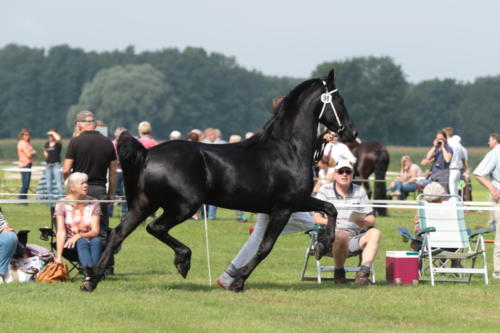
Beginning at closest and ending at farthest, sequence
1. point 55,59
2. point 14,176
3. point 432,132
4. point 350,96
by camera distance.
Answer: point 14,176
point 350,96
point 432,132
point 55,59

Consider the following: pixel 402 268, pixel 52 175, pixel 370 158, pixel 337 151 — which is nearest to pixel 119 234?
pixel 402 268

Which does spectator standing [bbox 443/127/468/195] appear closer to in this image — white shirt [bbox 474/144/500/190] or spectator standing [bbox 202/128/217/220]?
spectator standing [bbox 202/128/217/220]

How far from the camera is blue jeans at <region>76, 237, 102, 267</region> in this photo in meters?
10.1

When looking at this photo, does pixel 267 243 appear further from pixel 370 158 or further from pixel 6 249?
pixel 370 158

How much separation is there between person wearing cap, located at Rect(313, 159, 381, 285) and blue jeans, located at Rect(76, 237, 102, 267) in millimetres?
2407

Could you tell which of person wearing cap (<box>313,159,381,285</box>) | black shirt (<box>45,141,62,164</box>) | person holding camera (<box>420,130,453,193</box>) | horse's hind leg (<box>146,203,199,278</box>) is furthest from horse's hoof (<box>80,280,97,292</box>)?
black shirt (<box>45,141,62,164</box>)

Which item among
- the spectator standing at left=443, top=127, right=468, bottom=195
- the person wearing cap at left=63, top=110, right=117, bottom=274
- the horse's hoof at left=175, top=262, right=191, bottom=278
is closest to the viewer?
the horse's hoof at left=175, top=262, right=191, bottom=278

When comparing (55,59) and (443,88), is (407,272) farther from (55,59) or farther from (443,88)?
(55,59)

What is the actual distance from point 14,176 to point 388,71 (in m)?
94.3

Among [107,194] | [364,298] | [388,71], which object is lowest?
[364,298]

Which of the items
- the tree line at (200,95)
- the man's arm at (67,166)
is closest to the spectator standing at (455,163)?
the man's arm at (67,166)

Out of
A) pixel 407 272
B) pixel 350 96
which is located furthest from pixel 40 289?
pixel 350 96

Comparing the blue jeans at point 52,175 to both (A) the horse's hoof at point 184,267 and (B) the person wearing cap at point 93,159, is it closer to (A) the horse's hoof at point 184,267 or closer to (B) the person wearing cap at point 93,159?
(B) the person wearing cap at point 93,159

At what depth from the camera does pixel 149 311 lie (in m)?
8.05
